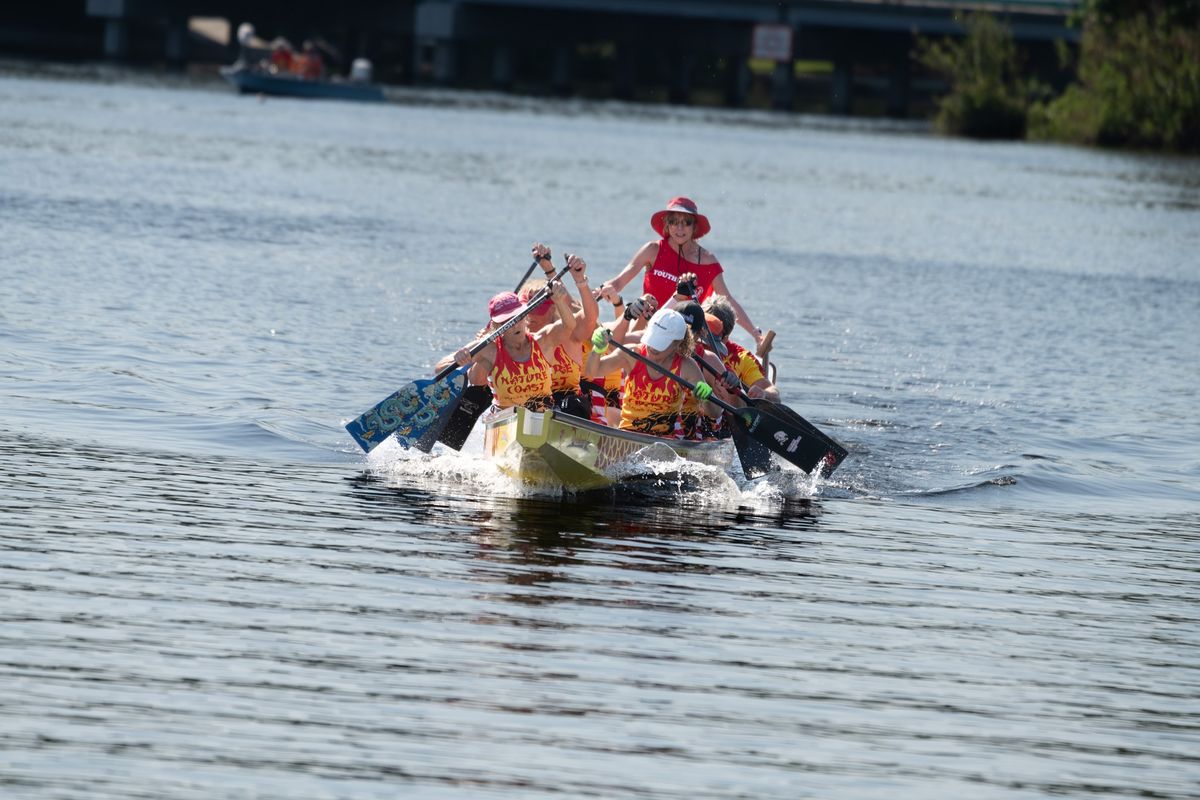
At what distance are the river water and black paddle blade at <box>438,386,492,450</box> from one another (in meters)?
0.24

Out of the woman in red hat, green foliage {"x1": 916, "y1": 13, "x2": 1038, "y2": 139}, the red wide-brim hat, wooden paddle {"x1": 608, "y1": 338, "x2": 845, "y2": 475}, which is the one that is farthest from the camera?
green foliage {"x1": 916, "y1": 13, "x2": 1038, "y2": 139}

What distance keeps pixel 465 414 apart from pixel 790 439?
109 inches

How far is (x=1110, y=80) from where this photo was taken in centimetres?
8231

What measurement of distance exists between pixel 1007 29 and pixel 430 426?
8107 cm

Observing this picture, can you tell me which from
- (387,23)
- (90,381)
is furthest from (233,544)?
(387,23)

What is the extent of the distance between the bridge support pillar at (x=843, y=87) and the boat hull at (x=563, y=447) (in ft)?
333

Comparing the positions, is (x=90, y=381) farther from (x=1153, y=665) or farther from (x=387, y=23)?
(x=387, y=23)

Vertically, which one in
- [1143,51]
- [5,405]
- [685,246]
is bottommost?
[5,405]

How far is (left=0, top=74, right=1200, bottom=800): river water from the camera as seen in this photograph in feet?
30.1

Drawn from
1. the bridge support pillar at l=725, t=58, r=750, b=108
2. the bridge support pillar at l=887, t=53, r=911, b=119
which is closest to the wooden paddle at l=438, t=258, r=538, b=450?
the bridge support pillar at l=887, t=53, r=911, b=119

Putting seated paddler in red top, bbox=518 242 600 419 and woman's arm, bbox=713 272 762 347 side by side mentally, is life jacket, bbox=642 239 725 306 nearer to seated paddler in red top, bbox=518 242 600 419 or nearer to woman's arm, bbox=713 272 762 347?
woman's arm, bbox=713 272 762 347

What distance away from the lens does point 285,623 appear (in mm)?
10805

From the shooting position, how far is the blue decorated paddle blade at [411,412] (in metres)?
16.2

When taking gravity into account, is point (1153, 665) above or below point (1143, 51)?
below
